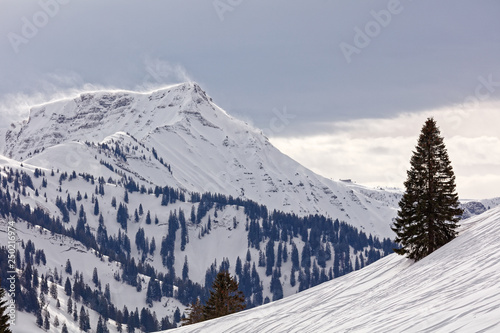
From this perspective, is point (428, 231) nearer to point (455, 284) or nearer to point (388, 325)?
Result: point (455, 284)

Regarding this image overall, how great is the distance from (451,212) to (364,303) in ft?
38.6

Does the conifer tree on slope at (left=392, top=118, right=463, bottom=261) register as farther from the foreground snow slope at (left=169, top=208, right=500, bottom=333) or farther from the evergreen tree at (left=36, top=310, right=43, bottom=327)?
the evergreen tree at (left=36, top=310, right=43, bottom=327)

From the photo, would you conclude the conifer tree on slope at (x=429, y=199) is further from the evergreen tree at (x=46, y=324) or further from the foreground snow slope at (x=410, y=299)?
the evergreen tree at (x=46, y=324)

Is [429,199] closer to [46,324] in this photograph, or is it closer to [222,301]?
[222,301]

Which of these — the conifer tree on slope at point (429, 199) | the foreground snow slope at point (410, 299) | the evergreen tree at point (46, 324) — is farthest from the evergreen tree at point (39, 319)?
the conifer tree on slope at point (429, 199)

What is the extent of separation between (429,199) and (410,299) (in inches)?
568

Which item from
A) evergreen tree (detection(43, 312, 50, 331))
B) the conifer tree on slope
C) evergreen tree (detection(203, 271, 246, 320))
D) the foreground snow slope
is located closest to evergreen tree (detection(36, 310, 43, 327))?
evergreen tree (detection(43, 312, 50, 331))

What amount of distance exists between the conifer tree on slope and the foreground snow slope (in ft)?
3.99

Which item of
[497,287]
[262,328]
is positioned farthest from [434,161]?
[497,287]

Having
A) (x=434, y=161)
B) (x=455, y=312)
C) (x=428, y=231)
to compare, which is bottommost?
(x=455, y=312)

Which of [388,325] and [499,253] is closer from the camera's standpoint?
[388,325]

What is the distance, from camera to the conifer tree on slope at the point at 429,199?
122 ft

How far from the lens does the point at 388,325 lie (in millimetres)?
21703

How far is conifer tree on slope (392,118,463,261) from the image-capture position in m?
37.3
